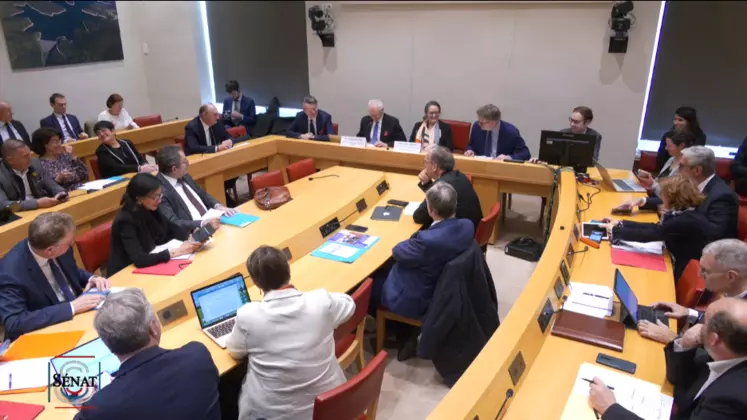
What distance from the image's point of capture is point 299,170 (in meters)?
4.72

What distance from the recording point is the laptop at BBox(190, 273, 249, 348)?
2.28 meters

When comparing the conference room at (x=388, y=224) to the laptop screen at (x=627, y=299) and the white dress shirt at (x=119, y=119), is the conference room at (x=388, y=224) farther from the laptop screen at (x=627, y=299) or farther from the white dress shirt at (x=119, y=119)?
the white dress shirt at (x=119, y=119)

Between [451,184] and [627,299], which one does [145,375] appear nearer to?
[627,299]

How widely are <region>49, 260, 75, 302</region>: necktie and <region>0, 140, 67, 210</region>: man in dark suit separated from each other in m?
1.36

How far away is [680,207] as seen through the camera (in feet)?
9.61

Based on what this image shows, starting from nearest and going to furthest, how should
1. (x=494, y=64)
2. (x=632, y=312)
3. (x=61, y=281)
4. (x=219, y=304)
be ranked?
1. (x=632, y=312)
2. (x=219, y=304)
3. (x=61, y=281)
4. (x=494, y=64)

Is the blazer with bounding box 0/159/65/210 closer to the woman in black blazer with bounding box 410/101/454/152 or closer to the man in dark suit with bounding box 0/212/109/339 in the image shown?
the man in dark suit with bounding box 0/212/109/339

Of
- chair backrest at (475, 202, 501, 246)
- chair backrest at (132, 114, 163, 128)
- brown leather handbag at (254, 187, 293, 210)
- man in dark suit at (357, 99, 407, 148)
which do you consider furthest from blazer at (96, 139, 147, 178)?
chair backrest at (475, 202, 501, 246)

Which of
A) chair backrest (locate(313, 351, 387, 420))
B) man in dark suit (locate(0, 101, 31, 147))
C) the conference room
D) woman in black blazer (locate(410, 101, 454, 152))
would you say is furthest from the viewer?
man in dark suit (locate(0, 101, 31, 147))

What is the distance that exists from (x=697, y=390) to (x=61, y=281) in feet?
9.49

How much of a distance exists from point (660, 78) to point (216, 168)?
5289 millimetres

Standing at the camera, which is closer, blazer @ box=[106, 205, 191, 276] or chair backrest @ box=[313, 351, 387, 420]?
chair backrest @ box=[313, 351, 387, 420]

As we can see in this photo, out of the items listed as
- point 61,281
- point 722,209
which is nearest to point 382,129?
point 722,209

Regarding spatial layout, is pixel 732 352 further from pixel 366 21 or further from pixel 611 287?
pixel 366 21
